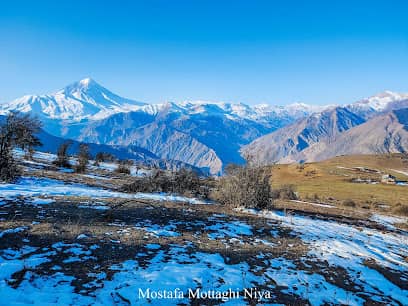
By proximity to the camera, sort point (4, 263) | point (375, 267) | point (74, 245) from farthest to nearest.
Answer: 1. point (375, 267)
2. point (74, 245)
3. point (4, 263)

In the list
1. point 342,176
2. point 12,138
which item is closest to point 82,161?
point 12,138

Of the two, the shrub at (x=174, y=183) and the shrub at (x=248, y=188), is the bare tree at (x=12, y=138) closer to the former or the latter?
the shrub at (x=174, y=183)

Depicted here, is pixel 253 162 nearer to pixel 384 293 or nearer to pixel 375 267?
pixel 375 267

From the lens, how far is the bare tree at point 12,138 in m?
16.8

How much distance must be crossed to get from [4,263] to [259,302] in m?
5.13

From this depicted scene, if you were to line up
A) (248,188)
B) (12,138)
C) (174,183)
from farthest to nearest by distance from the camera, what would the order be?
(174,183) → (12,138) → (248,188)

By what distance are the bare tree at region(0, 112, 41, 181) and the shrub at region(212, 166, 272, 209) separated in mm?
11712

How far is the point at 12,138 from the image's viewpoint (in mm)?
18031

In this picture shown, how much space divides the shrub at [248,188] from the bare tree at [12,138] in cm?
1171

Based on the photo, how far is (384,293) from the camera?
7055mm

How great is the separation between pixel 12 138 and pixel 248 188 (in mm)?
13824

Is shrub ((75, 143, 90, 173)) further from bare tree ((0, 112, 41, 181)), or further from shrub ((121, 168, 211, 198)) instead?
shrub ((121, 168, 211, 198))

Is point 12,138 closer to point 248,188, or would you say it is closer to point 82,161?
point 82,161

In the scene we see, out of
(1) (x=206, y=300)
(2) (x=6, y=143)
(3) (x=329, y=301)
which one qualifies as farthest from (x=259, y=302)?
(2) (x=6, y=143)
